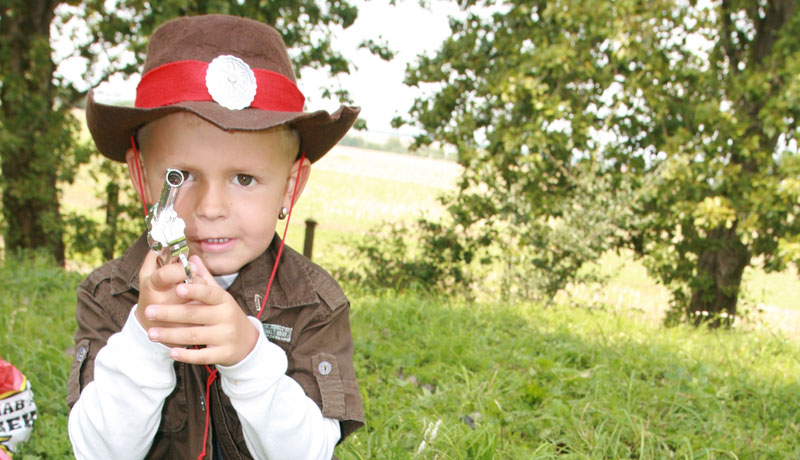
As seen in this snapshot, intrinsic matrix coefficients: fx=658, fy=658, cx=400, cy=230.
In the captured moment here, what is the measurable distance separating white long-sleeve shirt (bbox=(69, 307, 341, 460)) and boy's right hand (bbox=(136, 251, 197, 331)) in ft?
0.15

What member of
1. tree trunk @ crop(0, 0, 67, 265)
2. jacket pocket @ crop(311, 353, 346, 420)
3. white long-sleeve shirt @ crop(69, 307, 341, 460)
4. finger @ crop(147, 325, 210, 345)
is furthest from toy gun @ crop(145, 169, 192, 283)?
tree trunk @ crop(0, 0, 67, 265)

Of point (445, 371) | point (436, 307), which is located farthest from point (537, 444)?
point (436, 307)

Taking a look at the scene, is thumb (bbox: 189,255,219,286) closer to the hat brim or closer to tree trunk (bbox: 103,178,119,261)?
the hat brim

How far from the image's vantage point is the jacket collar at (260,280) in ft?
5.47

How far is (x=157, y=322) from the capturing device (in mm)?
1284

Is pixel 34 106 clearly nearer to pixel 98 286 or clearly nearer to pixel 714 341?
pixel 98 286

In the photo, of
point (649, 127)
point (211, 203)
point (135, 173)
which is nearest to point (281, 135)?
point (211, 203)

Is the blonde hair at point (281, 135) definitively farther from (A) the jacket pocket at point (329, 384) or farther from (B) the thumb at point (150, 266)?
(A) the jacket pocket at point (329, 384)

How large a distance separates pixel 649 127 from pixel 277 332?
6.39 m

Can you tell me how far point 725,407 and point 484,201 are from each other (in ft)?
14.3

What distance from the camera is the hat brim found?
1401mm

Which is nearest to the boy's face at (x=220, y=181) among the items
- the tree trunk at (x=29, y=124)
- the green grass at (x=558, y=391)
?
the green grass at (x=558, y=391)

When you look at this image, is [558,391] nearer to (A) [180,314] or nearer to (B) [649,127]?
(A) [180,314]

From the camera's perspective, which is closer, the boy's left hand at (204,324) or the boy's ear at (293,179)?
the boy's left hand at (204,324)
